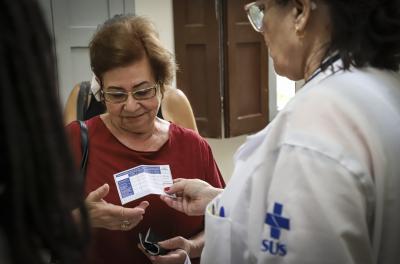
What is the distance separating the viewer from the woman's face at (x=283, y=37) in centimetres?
88

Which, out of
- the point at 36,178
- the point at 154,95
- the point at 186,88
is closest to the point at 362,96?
the point at 36,178

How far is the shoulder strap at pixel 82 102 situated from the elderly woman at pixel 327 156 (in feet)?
3.85

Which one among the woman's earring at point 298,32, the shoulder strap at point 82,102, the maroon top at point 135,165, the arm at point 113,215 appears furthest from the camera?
the shoulder strap at point 82,102

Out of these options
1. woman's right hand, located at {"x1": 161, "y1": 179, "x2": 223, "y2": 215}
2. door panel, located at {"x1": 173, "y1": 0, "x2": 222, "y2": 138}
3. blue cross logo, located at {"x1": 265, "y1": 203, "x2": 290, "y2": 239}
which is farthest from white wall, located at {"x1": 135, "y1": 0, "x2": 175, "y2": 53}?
blue cross logo, located at {"x1": 265, "y1": 203, "x2": 290, "y2": 239}

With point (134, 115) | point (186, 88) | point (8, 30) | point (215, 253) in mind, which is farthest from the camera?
point (186, 88)

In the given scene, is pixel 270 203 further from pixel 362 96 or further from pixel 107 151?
pixel 107 151

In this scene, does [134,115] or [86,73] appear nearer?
[134,115]

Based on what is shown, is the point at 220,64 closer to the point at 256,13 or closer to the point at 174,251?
the point at 174,251

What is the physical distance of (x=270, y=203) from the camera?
767 mm

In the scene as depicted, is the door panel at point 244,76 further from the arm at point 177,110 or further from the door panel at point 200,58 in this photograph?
the arm at point 177,110

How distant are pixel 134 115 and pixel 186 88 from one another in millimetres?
2080

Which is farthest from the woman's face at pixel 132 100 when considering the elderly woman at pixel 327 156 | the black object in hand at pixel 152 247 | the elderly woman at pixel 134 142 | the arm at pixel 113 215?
the elderly woman at pixel 327 156

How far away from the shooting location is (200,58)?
3.48 metres

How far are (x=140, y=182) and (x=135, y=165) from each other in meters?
0.07
